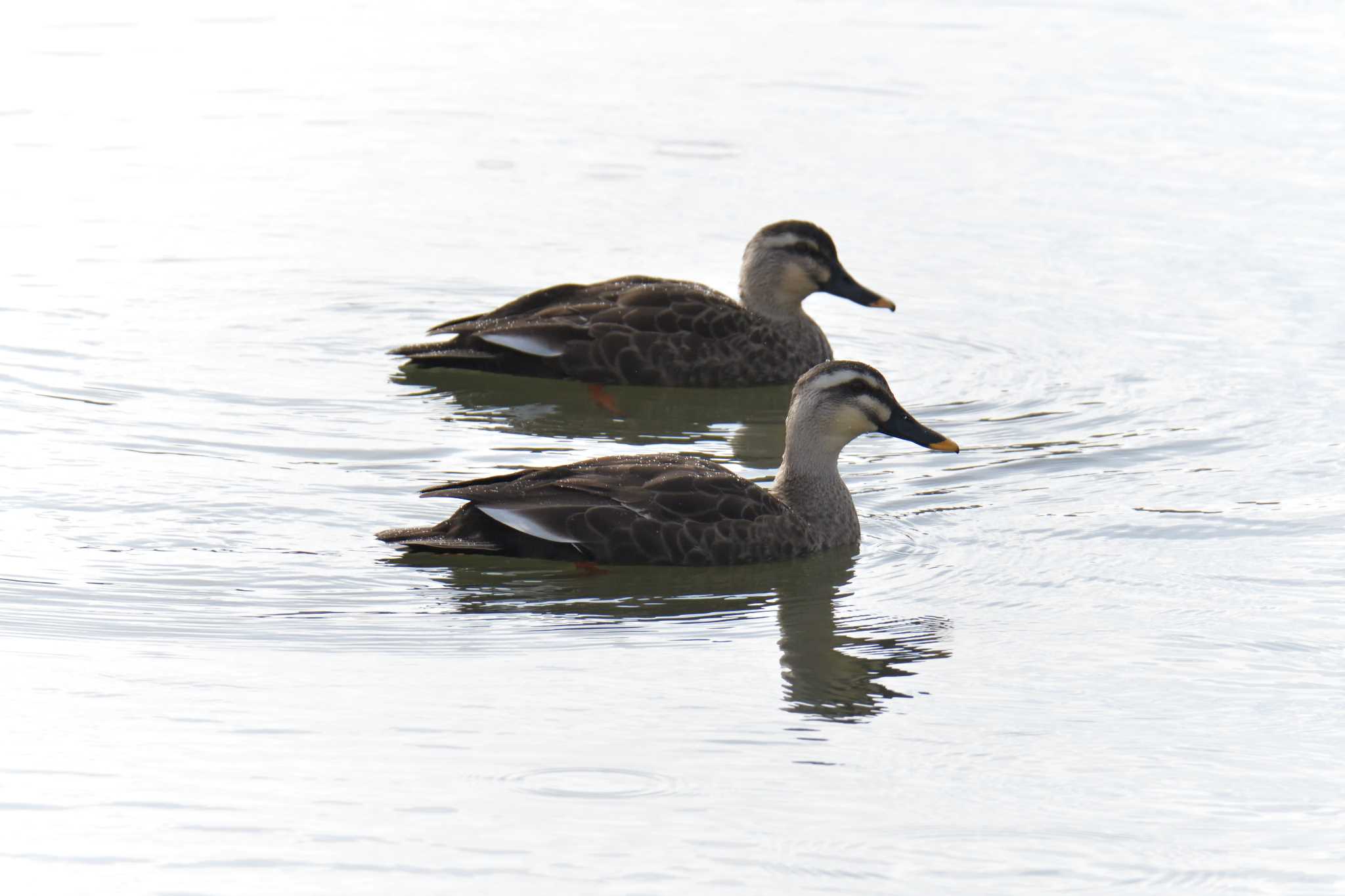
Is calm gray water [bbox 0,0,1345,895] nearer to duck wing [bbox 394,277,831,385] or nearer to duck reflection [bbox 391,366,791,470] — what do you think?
duck reflection [bbox 391,366,791,470]

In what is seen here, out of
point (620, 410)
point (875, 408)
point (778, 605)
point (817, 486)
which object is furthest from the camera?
Answer: point (620, 410)

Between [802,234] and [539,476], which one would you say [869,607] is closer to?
[539,476]

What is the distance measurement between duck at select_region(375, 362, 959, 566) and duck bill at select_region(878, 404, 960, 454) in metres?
0.30

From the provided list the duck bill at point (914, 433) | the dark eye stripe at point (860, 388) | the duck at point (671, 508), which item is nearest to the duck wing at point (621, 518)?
the duck at point (671, 508)

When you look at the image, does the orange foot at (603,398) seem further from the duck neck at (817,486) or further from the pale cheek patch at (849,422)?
the pale cheek patch at (849,422)

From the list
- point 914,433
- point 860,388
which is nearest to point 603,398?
point 914,433

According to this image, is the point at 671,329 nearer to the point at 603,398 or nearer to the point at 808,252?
the point at 603,398

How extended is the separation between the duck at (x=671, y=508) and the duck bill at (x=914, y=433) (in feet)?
0.98

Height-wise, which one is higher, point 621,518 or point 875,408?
point 875,408

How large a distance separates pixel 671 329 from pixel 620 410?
75cm

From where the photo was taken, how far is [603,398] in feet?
43.2

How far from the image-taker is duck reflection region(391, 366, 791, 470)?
12367mm

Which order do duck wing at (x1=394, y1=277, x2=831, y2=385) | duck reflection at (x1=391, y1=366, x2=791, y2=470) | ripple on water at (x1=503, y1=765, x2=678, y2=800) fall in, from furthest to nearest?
duck wing at (x1=394, y1=277, x2=831, y2=385), duck reflection at (x1=391, y1=366, x2=791, y2=470), ripple on water at (x1=503, y1=765, x2=678, y2=800)

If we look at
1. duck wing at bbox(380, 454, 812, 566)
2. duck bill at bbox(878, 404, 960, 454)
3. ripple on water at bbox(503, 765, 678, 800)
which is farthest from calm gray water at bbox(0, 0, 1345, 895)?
duck bill at bbox(878, 404, 960, 454)
